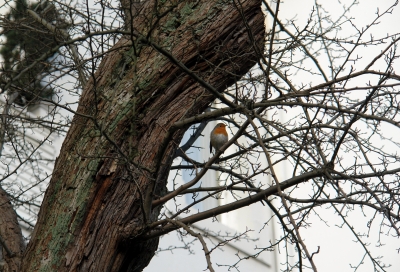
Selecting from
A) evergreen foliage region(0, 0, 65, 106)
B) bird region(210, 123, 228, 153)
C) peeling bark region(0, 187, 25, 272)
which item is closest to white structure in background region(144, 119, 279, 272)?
bird region(210, 123, 228, 153)

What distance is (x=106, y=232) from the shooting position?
9.69ft

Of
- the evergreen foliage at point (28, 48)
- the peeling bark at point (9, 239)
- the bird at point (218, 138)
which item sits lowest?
the peeling bark at point (9, 239)

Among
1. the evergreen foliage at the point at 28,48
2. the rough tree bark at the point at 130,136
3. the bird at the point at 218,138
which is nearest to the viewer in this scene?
the rough tree bark at the point at 130,136

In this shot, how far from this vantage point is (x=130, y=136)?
2.96 metres

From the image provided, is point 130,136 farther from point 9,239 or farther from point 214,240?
point 214,240

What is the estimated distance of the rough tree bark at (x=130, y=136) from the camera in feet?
9.56

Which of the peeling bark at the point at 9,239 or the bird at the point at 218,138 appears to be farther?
the bird at the point at 218,138

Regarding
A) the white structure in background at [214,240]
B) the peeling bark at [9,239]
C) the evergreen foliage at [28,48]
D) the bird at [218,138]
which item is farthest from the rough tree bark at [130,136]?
the white structure in background at [214,240]

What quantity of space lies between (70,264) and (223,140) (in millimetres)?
3057

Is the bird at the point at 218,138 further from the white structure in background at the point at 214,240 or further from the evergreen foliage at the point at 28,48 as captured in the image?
the evergreen foliage at the point at 28,48

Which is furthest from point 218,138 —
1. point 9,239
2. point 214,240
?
point 9,239

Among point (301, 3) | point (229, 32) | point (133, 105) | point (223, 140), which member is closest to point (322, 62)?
point (301, 3)

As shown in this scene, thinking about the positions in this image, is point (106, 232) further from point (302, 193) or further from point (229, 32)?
point (302, 193)

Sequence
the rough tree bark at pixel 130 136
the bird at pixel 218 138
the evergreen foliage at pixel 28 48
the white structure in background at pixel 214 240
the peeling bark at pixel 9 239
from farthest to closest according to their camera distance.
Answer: the white structure in background at pixel 214 240
the bird at pixel 218 138
the evergreen foliage at pixel 28 48
the peeling bark at pixel 9 239
the rough tree bark at pixel 130 136
